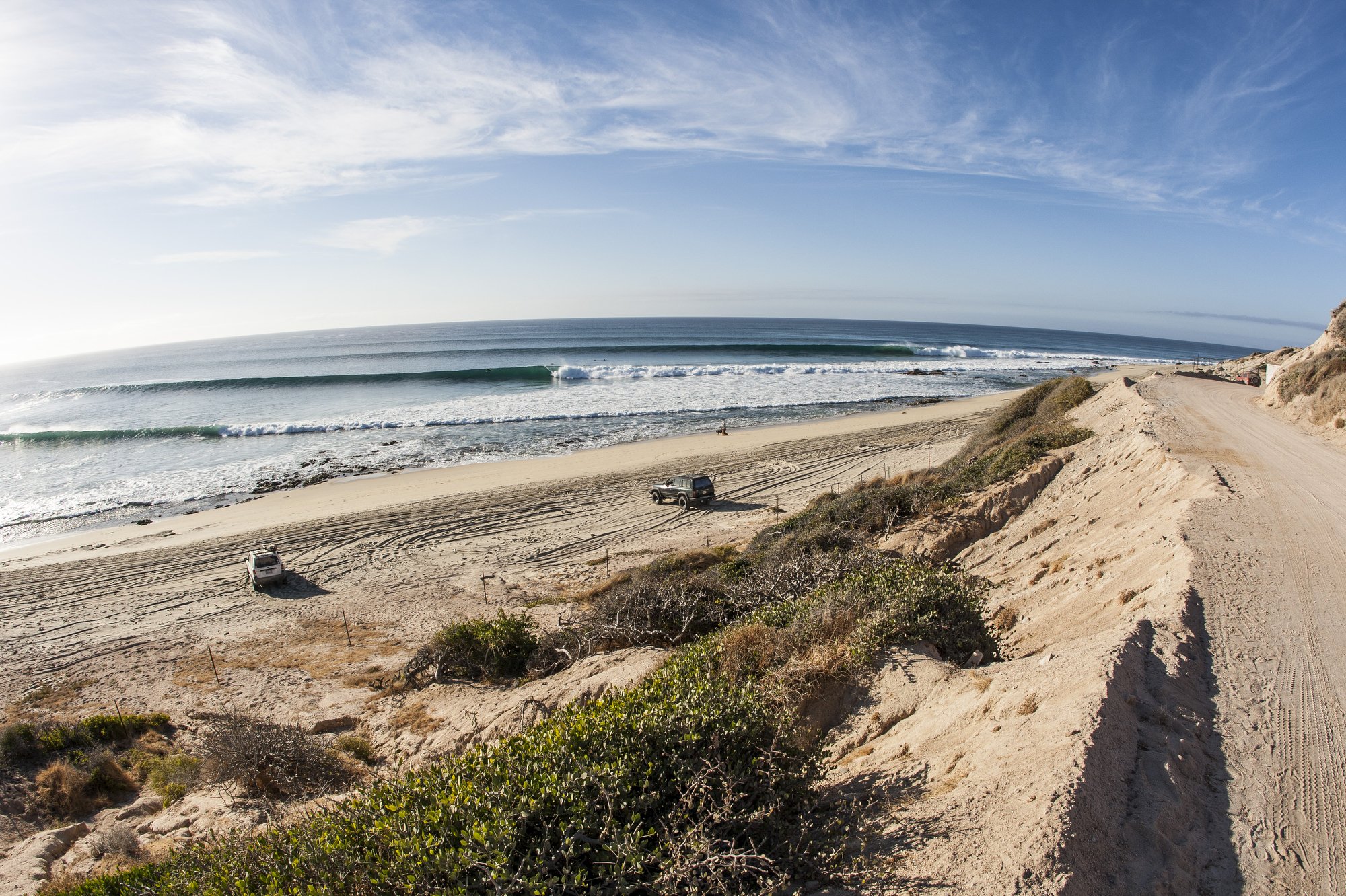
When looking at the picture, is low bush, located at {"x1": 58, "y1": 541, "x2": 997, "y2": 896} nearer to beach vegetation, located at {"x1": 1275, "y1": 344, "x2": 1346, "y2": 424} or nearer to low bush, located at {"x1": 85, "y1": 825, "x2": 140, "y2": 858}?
low bush, located at {"x1": 85, "y1": 825, "x2": 140, "y2": 858}

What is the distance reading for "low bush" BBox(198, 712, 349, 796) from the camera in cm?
762

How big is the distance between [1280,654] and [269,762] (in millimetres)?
10796

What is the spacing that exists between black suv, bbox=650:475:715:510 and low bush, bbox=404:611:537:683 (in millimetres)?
11280

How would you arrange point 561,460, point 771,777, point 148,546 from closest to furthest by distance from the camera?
1. point 771,777
2. point 148,546
3. point 561,460

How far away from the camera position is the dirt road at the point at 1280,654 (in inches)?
141

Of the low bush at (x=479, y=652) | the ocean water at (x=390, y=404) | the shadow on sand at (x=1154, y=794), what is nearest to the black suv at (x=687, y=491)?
the ocean water at (x=390, y=404)

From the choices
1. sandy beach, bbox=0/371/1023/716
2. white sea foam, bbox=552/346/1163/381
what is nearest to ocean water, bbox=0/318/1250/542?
white sea foam, bbox=552/346/1163/381

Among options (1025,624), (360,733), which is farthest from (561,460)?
(1025,624)

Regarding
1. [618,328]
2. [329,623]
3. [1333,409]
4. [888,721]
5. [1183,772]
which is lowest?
[329,623]

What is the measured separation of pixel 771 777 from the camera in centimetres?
396

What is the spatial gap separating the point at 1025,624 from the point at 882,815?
14.8 feet

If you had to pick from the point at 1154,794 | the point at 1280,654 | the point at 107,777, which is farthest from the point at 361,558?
the point at 1280,654

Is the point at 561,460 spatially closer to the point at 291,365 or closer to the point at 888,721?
the point at 888,721

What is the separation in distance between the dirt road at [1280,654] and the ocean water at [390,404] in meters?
26.4
